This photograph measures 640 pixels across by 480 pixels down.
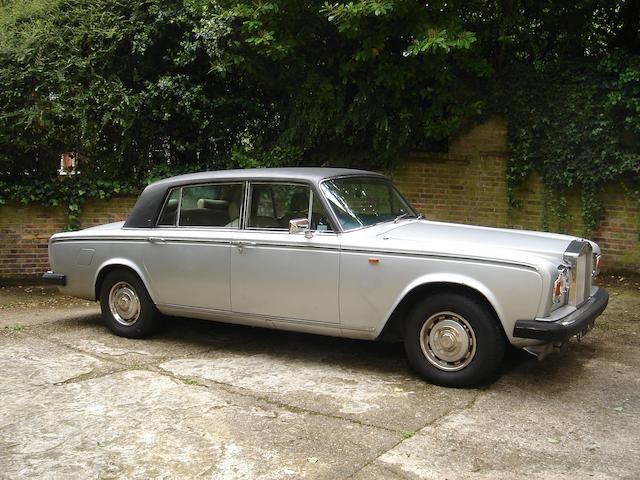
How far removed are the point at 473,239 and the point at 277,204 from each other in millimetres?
1675

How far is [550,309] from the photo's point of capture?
4.58 meters

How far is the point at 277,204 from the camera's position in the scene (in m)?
5.68

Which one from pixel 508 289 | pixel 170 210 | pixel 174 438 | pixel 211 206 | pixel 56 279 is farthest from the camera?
pixel 56 279

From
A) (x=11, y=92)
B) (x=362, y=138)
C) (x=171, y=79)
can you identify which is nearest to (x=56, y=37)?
(x=11, y=92)

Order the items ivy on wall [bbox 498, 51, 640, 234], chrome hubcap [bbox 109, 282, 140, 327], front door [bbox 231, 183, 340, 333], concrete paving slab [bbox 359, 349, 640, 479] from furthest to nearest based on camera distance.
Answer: ivy on wall [bbox 498, 51, 640, 234] < chrome hubcap [bbox 109, 282, 140, 327] < front door [bbox 231, 183, 340, 333] < concrete paving slab [bbox 359, 349, 640, 479]

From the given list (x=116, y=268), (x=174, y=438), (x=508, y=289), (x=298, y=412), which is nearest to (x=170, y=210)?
(x=116, y=268)

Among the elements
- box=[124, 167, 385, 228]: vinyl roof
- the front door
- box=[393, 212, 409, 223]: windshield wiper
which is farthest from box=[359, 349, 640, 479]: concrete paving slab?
box=[124, 167, 385, 228]: vinyl roof

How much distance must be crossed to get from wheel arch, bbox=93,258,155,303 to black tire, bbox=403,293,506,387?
2648mm

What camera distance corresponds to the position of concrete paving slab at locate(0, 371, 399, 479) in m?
3.62

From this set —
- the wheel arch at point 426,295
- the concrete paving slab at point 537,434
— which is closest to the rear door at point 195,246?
the wheel arch at point 426,295

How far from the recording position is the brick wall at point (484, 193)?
8.84 m

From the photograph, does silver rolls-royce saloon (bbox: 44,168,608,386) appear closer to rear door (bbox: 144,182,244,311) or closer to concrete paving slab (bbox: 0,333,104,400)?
rear door (bbox: 144,182,244,311)

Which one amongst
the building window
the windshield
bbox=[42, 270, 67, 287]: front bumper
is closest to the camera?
the windshield

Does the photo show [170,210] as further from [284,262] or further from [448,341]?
[448,341]
